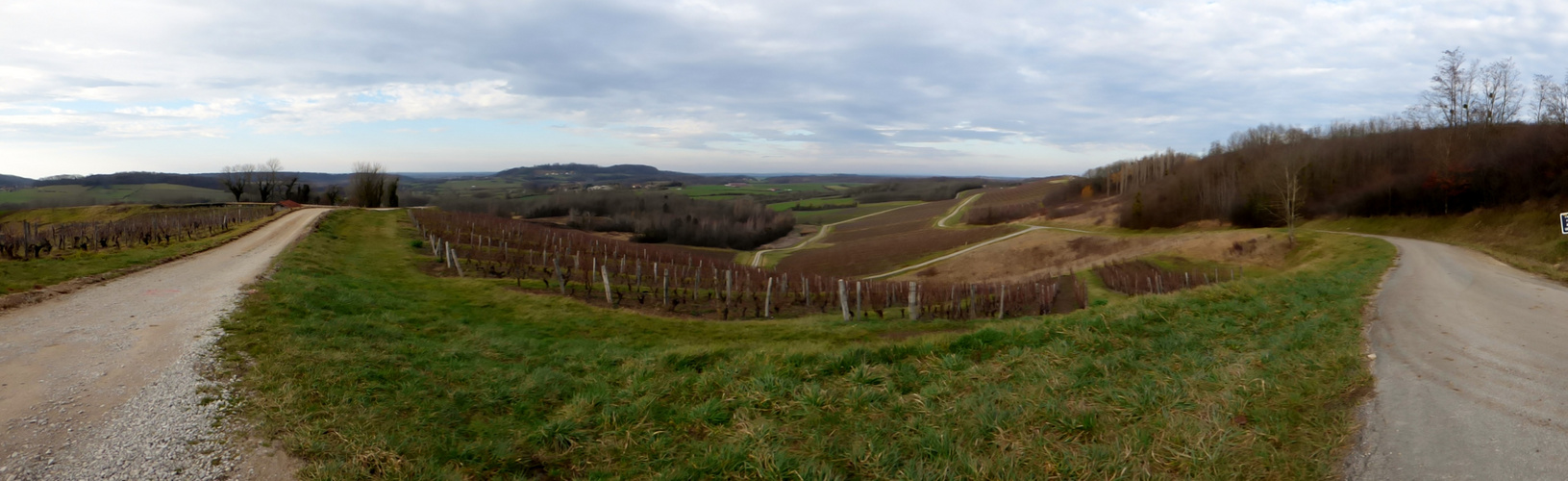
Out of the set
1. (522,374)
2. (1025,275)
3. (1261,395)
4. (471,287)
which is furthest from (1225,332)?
(1025,275)

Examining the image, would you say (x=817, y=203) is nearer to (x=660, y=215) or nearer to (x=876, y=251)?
(x=660, y=215)

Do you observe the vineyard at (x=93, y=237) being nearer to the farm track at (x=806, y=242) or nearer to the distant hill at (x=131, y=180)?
the farm track at (x=806, y=242)

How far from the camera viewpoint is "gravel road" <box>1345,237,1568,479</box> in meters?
4.56

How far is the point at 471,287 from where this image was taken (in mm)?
20484

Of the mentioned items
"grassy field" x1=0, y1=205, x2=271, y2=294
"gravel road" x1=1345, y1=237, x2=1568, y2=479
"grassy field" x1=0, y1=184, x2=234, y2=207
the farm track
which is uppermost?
"grassy field" x1=0, y1=184, x2=234, y2=207

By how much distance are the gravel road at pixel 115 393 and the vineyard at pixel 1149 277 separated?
3081cm

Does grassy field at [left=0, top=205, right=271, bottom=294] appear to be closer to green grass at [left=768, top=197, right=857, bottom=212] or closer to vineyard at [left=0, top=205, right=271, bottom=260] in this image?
vineyard at [left=0, top=205, right=271, bottom=260]

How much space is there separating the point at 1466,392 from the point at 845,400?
557 centimetres

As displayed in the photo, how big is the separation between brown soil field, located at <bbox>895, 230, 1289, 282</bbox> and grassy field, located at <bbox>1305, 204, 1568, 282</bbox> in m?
8.25

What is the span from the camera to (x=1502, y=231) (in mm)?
35844

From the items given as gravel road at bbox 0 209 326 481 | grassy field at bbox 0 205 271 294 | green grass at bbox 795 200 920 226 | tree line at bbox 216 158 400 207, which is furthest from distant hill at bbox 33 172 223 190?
gravel road at bbox 0 209 326 481

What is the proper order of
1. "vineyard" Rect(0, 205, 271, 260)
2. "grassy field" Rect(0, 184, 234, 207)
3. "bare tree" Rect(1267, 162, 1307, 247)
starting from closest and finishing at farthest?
"vineyard" Rect(0, 205, 271, 260) → "bare tree" Rect(1267, 162, 1307, 247) → "grassy field" Rect(0, 184, 234, 207)

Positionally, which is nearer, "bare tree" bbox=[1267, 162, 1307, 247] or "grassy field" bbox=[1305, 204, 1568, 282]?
"grassy field" bbox=[1305, 204, 1568, 282]

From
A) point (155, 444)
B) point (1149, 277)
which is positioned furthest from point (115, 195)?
point (1149, 277)
